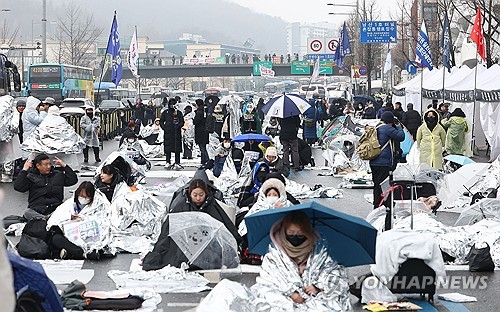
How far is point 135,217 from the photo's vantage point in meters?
14.9

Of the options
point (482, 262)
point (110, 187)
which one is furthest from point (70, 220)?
point (482, 262)

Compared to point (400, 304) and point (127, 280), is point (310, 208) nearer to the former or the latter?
point (400, 304)

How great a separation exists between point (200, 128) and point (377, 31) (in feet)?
94.1

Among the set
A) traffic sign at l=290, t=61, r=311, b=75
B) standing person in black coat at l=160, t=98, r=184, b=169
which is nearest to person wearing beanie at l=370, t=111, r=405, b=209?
standing person in black coat at l=160, t=98, r=184, b=169

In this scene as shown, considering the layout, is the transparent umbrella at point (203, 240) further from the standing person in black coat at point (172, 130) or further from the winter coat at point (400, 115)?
the winter coat at point (400, 115)

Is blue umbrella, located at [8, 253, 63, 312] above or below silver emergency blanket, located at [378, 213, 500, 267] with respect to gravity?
above

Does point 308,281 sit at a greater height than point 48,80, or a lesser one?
lesser

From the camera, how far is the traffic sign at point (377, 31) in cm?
5475

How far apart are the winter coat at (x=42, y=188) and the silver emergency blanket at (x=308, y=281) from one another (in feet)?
26.6

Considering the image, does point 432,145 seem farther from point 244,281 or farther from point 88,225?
point 244,281

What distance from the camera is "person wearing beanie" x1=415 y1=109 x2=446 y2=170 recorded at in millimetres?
21469

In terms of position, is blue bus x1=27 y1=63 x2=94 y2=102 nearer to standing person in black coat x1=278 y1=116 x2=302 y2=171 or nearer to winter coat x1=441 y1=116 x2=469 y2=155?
standing person in black coat x1=278 y1=116 x2=302 y2=171

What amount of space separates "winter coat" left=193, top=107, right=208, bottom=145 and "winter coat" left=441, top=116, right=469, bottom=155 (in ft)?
21.2

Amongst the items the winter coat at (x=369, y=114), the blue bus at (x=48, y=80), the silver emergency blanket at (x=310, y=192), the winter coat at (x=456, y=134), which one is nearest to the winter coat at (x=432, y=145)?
the silver emergency blanket at (x=310, y=192)
